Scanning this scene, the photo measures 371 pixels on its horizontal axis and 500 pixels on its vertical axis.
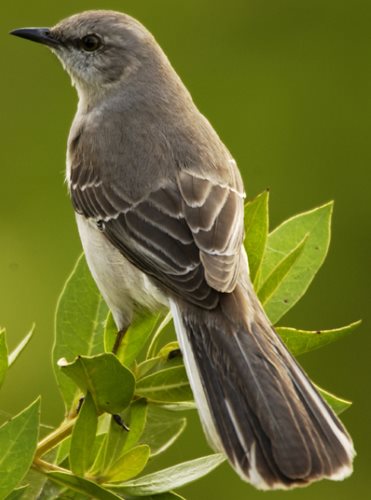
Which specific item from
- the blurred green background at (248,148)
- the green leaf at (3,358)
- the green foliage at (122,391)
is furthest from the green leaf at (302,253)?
the blurred green background at (248,148)

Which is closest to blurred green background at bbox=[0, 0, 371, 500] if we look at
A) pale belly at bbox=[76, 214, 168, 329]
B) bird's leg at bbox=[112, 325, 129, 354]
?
pale belly at bbox=[76, 214, 168, 329]

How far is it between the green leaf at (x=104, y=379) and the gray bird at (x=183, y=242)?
1.03 ft

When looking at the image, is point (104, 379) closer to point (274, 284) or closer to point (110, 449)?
point (110, 449)

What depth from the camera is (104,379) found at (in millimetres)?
3523

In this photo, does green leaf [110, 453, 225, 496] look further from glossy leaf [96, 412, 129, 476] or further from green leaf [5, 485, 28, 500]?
green leaf [5, 485, 28, 500]

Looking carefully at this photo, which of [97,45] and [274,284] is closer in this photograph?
[274,284]

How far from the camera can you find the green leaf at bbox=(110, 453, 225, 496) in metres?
3.56

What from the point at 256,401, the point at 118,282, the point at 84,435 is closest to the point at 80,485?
the point at 84,435

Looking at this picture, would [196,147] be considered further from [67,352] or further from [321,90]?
[321,90]

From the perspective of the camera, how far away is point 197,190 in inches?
185

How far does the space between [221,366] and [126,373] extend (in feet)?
1.85

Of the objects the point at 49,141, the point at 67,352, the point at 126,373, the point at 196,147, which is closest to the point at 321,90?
the point at 49,141

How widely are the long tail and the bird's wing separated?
0.10m

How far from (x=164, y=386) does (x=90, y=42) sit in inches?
93.8
